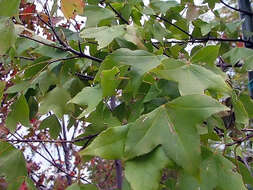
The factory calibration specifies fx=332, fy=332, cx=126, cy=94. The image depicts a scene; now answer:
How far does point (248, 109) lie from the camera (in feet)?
2.33

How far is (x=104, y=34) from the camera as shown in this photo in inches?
25.3

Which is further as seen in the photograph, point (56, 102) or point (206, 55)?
point (56, 102)

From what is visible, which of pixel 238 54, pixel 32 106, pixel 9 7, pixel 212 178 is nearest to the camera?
pixel 212 178

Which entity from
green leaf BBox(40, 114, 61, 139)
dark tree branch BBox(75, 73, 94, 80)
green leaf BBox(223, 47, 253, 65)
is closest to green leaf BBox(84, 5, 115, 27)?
dark tree branch BBox(75, 73, 94, 80)

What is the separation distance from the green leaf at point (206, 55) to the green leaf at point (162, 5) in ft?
1.08

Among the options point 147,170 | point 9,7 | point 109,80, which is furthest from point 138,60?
point 9,7

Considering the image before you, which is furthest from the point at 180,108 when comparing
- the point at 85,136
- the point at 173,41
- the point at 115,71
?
the point at 173,41

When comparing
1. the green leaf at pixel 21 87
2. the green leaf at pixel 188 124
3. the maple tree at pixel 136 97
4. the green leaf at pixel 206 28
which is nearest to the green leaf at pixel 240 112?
the maple tree at pixel 136 97

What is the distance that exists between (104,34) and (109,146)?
261mm

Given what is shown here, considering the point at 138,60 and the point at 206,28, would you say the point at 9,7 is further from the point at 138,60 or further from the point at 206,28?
the point at 206,28

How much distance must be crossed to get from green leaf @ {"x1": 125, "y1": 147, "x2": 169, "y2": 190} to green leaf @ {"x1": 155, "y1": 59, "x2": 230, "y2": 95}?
0.34 ft

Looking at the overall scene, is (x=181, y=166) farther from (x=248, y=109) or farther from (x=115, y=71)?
(x=248, y=109)

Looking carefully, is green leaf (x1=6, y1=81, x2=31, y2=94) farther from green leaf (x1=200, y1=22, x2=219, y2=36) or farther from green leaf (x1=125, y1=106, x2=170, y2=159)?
green leaf (x1=200, y1=22, x2=219, y2=36)

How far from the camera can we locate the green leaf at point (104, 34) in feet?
2.06
